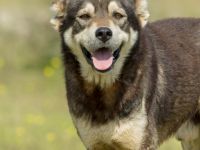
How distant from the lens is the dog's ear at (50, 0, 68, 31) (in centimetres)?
838

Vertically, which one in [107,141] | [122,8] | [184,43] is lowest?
[107,141]

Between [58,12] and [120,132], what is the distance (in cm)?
131

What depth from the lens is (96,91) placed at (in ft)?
27.2

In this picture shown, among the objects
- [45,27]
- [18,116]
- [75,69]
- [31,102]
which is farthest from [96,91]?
[45,27]

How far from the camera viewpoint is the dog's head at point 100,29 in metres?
7.86

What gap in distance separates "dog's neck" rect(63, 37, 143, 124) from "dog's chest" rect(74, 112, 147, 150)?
8 centimetres

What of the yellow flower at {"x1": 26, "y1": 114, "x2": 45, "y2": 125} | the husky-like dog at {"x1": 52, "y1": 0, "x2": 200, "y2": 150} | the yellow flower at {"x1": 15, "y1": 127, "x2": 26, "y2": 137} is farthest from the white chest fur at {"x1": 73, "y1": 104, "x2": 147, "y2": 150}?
the yellow flower at {"x1": 26, "y1": 114, "x2": 45, "y2": 125}

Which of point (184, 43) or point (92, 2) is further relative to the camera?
point (184, 43)

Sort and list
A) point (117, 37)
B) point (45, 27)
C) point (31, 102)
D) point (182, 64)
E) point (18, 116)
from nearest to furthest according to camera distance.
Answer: point (117, 37) < point (182, 64) < point (18, 116) < point (31, 102) < point (45, 27)

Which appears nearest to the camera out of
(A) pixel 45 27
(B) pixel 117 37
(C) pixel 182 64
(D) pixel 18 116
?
(B) pixel 117 37

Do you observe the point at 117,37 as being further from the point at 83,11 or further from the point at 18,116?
the point at 18,116

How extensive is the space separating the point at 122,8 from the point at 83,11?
1.19 feet

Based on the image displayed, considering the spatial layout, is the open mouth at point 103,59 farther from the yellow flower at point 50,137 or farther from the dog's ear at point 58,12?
the yellow flower at point 50,137

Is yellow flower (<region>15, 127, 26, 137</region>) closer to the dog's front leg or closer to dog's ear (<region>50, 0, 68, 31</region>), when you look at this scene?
the dog's front leg
